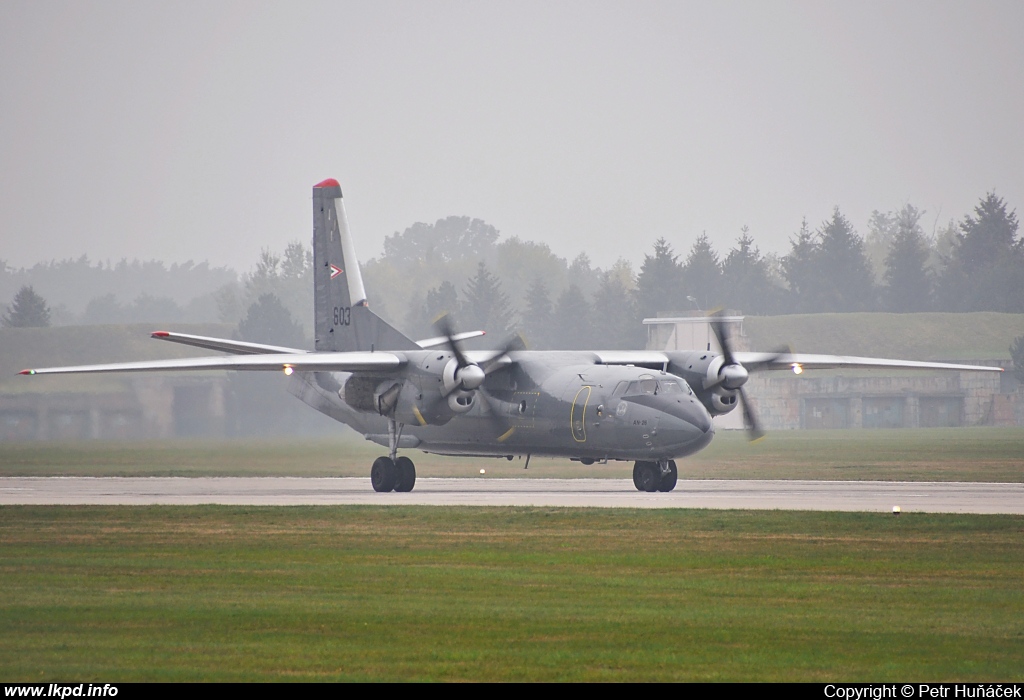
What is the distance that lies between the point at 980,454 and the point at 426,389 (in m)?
26.3

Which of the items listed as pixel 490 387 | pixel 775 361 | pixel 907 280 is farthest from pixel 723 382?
pixel 907 280

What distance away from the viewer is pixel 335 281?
36.3 metres

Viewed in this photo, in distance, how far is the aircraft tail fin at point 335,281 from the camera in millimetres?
35781

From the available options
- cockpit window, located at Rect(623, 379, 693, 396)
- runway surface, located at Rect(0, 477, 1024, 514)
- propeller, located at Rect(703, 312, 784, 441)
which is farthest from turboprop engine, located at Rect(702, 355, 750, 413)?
runway surface, located at Rect(0, 477, 1024, 514)

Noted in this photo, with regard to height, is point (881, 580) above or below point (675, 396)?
below

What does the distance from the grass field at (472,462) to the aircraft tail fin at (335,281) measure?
6.07 metres

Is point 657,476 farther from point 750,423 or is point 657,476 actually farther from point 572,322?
point 572,322

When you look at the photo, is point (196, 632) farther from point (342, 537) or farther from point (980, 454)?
point (980, 454)

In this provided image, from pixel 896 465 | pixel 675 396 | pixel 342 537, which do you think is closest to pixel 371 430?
pixel 675 396

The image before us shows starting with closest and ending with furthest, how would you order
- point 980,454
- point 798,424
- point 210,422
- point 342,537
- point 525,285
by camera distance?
1. point 342,537
2. point 980,454
3. point 210,422
4. point 798,424
5. point 525,285

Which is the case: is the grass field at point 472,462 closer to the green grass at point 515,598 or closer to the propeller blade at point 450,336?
the propeller blade at point 450,336

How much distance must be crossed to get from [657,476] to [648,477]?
289 millimetres

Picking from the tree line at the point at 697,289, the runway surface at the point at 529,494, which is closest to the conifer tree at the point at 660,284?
the tree line at the point at 697,289

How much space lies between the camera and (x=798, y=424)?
94.3 m
